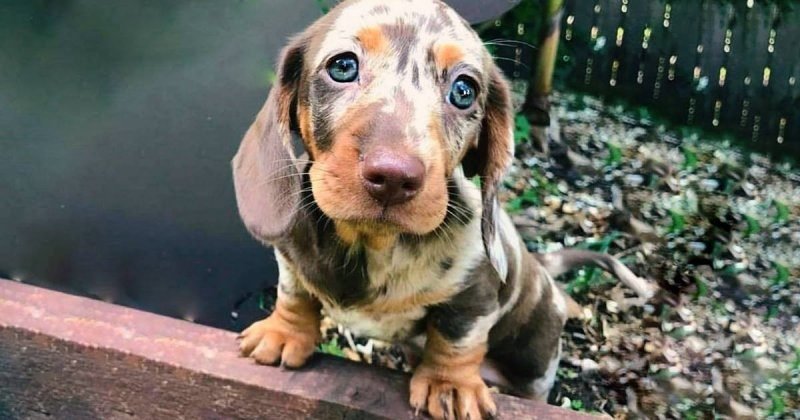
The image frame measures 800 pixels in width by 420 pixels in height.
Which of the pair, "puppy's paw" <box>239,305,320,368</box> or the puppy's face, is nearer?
the puppy's face

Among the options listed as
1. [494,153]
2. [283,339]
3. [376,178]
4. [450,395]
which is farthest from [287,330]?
[376,178]

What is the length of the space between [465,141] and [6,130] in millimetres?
1709

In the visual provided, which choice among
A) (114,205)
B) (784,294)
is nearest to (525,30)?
(784,294)

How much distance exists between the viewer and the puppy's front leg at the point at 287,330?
2.08 metres

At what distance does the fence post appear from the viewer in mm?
3334

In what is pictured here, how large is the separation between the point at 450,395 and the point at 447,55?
2.90 ft

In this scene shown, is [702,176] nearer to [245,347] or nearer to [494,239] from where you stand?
[494,239]

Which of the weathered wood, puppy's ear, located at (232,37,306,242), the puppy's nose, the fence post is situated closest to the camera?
the puppy's nose

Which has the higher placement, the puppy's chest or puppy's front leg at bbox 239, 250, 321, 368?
the puppy's chest

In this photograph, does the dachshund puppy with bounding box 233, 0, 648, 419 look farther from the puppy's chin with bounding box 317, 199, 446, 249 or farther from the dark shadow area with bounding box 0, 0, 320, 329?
the dark shadow area with bounding box 0, 0, 320, 329

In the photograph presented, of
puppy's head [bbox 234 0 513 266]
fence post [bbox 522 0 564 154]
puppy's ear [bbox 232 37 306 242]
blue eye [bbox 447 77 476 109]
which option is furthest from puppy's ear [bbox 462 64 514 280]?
fence post [bbox 522 0 564 154]

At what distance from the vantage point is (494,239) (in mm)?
1914

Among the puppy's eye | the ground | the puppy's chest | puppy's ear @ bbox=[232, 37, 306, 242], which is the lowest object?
the ground

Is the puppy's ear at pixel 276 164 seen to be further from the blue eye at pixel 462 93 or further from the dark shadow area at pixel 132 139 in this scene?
the dark shadow area at pixel 132 139
